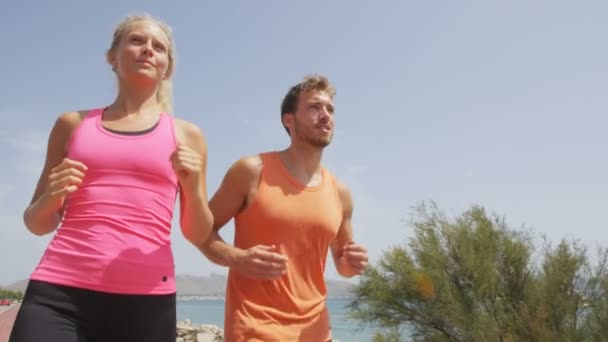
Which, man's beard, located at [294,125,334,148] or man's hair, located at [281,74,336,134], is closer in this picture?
man's beard, located at [294,125,334,148]

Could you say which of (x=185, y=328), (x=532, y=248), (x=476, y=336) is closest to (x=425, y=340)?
(x=476, y=336)

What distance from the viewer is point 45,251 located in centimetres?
174

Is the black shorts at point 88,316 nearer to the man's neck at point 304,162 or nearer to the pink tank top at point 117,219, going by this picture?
the pink tank top at point 117,219

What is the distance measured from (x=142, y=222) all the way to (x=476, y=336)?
8.78 metres

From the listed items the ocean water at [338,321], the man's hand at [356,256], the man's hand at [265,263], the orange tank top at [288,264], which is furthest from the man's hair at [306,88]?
the ocean water at [338,321]

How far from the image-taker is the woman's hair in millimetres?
2090

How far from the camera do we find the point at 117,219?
175cm

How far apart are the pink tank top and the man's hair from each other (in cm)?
105

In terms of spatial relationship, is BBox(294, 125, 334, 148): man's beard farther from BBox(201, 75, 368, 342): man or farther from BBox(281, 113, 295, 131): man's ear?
BBox(281, 113, 295, 131): man's ear

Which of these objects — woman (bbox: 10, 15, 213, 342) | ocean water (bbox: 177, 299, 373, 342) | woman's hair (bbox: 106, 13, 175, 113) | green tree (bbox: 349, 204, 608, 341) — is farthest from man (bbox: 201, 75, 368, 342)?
green tree (bbox: 349, 204, 608, 341)

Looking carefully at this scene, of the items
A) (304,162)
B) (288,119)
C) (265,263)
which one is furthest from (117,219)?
(288,119)

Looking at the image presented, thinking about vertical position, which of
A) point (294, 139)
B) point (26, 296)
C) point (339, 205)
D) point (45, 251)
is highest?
point (294, 139)

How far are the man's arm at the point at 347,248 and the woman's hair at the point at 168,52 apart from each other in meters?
1.03

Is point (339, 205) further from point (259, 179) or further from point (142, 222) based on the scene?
point (142, 222)
